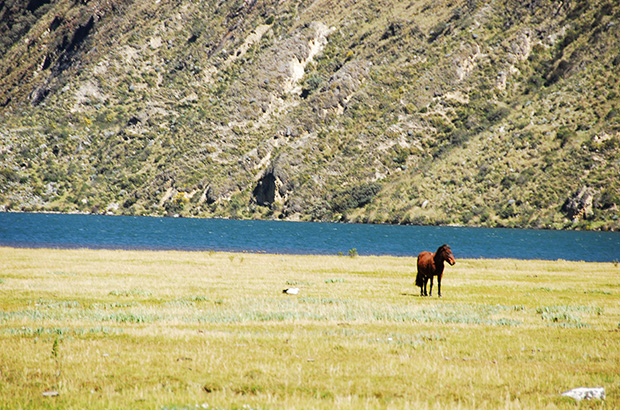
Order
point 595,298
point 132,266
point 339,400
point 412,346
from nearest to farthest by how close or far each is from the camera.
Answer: point 339,400 → point 412,346 → point 595,298 → point 132,266

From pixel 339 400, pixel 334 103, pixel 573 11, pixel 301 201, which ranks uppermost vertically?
pixel 573 11

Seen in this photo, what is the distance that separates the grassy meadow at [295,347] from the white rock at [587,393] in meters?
0.16

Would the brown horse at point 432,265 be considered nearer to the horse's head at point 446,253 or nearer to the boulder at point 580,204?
the horse's head at point 446,253

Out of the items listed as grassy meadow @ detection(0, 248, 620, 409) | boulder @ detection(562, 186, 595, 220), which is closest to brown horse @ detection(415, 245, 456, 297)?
grassy meadow @ detection(0, 248, 620, 409)

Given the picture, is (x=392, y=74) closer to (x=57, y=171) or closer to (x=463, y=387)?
(x=57, y=171)

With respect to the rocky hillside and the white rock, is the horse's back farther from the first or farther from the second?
the rocky hillside

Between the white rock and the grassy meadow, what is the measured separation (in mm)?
160

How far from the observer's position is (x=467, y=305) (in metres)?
23.0

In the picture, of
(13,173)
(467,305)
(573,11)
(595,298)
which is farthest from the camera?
(13,173)

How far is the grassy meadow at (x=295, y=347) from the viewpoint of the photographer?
9898mm

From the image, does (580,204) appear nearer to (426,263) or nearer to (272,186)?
(272,186)

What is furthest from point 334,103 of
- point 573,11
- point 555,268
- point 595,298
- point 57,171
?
point 595,298

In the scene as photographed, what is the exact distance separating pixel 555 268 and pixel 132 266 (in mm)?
34571

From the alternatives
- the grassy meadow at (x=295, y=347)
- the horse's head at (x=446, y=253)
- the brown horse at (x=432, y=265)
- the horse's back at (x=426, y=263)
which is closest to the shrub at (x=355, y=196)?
the grassy meadow at (x=295, y=347)
